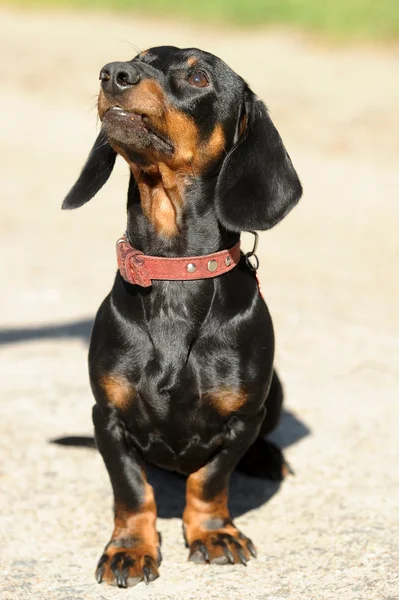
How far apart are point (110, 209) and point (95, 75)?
7.02 m

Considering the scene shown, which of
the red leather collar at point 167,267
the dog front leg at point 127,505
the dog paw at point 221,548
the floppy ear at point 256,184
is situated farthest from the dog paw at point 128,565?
the floppy ear at point 256,184

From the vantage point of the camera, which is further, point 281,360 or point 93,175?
point 281,360

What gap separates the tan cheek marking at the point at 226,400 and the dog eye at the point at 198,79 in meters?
1.17

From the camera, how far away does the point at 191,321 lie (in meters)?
3.95

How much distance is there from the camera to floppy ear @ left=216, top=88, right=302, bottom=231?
386 centimetres

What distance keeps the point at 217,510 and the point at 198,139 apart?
148 cm

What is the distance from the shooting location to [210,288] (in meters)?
3.99

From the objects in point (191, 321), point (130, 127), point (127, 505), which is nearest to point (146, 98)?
point (130, 127)

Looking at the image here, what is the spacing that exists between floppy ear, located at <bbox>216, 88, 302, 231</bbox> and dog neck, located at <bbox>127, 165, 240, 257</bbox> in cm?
12

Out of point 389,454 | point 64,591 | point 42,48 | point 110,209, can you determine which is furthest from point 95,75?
point 64,591

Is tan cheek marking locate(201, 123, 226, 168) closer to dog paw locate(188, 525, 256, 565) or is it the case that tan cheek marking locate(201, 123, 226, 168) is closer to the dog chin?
the dog chin

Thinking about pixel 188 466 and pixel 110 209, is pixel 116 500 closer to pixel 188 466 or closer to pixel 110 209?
pixel 188 466

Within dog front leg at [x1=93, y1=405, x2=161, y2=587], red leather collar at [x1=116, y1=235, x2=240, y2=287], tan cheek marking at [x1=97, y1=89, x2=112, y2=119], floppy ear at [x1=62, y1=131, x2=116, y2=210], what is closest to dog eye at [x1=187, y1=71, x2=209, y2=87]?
tan cheek marking at [x1=97, y1=89, x2=112, y2=119]

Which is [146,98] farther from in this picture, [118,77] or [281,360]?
[281,360]
